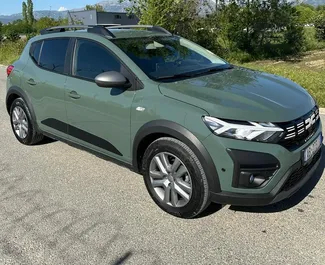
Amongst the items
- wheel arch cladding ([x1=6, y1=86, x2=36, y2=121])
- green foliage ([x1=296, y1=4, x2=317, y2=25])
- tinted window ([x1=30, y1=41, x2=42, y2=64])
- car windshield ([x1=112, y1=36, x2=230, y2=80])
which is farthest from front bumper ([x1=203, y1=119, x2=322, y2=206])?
green foliage ([x1=296, y1=4, x2=317, y2=25])

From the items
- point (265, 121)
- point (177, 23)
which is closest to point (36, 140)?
point (265, 121)

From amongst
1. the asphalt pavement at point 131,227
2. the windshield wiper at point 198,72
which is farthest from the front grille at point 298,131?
the windshield wiper at point 198,72

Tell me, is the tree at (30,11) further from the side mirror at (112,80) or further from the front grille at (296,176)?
the front grille at (296,176)

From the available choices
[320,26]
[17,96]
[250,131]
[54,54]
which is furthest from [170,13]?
[250,131]

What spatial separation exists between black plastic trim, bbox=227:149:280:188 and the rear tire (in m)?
3.04

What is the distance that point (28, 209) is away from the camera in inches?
132

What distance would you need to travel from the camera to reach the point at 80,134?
13.0 ft

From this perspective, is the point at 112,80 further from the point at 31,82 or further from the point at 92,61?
the point at 31,82

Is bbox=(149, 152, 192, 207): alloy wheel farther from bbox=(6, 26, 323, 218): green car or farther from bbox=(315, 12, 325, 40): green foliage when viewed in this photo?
bbox=(315, 12, 325, 40): green foliage

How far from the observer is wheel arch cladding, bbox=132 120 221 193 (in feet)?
9.16

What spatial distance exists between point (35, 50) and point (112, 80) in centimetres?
208

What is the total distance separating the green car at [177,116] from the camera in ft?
8.98

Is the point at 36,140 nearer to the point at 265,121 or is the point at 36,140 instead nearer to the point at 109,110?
the point at 109,110

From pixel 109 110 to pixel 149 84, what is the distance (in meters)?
0.53
